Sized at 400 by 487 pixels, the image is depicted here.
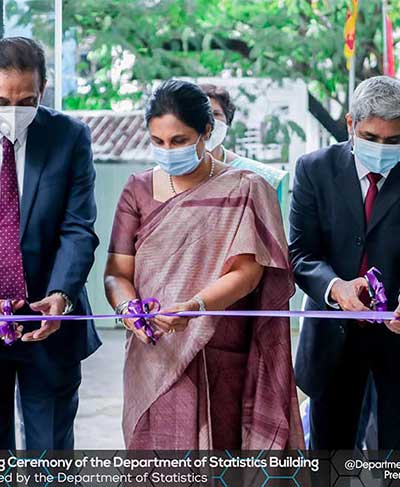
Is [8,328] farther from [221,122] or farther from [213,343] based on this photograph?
[221,122]

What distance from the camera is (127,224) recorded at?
3.29 meters

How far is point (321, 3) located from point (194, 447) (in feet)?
19.5

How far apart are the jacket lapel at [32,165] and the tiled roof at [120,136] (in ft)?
30.2

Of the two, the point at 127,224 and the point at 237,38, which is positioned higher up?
the point at 127,224

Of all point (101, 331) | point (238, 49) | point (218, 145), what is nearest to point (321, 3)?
point (238, 49)

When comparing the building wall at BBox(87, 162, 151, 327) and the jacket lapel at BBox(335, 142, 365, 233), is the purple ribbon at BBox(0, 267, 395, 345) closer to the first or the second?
the jacket lapel at BBox(335, 142, 365, 233)

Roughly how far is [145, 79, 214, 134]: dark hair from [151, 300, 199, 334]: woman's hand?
1.87 feet

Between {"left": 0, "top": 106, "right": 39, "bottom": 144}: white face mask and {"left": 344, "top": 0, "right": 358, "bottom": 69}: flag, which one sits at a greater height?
{"left": 0, "top": 106, "right": 39, "bottom": 144}: white face mask

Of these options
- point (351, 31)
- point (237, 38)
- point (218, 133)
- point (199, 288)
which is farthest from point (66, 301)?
point (237, 38)

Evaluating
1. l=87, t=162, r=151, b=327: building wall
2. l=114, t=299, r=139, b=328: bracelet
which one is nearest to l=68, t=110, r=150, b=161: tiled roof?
l=87, t=162, r=151, b=327: building wall

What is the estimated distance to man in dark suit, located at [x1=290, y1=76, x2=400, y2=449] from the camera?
3252mm

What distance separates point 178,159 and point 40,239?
52cm

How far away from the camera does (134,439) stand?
10.7ft

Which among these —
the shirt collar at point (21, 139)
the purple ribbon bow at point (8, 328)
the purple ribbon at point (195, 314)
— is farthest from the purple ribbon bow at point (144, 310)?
the shirt collar at point (21, 139)
